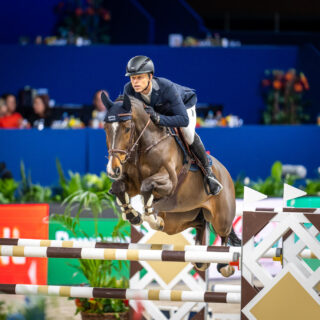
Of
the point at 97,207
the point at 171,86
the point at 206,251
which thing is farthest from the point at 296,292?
the point at 97,207

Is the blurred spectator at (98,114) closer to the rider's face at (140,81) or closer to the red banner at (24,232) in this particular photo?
the red banner at (24,232)

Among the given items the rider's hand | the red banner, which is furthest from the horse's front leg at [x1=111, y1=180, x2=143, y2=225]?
the red banner

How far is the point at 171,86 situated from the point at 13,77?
668 cm

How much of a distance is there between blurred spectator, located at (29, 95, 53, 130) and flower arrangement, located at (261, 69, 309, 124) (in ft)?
11.6

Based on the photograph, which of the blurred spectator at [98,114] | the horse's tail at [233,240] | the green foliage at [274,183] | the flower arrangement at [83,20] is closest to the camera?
the horse's tail at [233,240]

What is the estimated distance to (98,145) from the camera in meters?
8.67

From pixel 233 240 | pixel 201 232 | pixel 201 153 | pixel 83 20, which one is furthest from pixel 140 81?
pixel 83 20

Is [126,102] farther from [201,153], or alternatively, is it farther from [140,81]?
[201,153]

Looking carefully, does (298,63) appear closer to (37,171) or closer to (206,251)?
(37,171)

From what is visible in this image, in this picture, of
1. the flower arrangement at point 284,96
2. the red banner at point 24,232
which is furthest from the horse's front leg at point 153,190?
the flower arrangement at point 284,96

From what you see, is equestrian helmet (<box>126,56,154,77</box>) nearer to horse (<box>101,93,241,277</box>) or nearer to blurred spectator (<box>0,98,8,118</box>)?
horse (<box>101,93,241,277</box>)

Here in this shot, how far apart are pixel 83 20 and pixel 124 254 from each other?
25.6 ft

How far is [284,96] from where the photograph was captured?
1096 cm

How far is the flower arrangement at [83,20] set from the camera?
1102 cm
